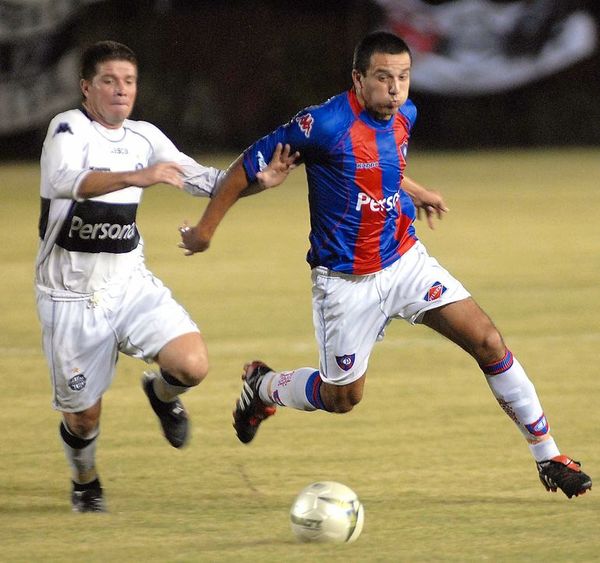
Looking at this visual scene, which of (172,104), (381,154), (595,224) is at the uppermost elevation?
(172,104)

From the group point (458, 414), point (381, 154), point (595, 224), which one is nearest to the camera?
point (381, 154)

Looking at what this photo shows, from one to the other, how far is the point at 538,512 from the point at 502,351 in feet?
2.36

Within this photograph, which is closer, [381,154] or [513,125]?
[381,154]

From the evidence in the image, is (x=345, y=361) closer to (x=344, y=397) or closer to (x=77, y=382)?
(x=344, y=397)

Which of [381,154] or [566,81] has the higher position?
[566,81]

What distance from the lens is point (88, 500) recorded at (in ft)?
17.9

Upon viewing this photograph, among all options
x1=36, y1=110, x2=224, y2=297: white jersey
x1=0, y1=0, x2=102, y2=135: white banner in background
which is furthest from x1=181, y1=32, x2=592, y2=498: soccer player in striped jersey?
x1=0, y1=0, x2=102, y2=135: white banner in background

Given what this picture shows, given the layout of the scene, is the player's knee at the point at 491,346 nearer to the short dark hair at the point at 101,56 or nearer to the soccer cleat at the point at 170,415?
the soccer cleat at the point at 170,415

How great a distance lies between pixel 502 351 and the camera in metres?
5.62

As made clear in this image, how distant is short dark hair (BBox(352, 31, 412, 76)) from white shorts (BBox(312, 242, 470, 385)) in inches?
35.6

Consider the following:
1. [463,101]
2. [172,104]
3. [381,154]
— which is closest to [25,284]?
[381,154]

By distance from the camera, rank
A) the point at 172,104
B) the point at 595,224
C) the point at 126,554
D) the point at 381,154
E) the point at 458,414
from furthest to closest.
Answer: the point at 172,104 → the point at 595,224 → the point at 458,414 → the point at 381,154 → the point at 126,554

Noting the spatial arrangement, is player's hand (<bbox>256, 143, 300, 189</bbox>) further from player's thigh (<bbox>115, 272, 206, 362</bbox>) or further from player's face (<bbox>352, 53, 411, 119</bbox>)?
player's thigh (<bbox>115, 272, 206, 362</bbox>)

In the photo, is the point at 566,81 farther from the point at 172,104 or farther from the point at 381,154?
the point at 381,154
